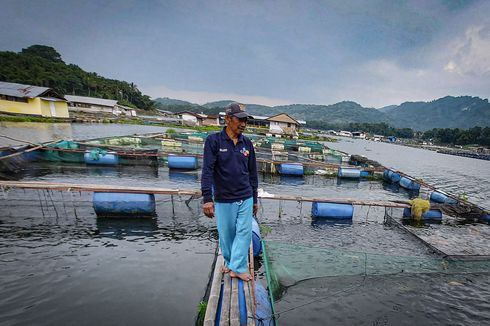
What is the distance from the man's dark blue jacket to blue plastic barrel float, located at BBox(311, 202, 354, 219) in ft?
29.2

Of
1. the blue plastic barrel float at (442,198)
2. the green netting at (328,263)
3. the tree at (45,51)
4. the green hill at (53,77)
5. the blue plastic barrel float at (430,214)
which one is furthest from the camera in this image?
the tree at (45,51)

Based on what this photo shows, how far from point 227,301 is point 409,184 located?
21974 millimetres

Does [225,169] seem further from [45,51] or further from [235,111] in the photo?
[45,51]

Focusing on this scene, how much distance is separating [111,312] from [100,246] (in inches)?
125

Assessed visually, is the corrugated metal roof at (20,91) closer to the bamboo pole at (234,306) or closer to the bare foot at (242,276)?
the bare foot at (242,276)

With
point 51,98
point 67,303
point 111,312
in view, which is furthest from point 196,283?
point 51,98

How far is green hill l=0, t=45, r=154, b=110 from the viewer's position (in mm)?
62003

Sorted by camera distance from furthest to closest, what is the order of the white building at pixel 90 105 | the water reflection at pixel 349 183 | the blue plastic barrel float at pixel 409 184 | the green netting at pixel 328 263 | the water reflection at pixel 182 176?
1. the white building at pixel 90 105
2. the water reflection at pixel 349 183
3. the blue plastic barrel float at pixel 409 184
4. the water reflection at pixel 182 176
5. the green netting at pixel 328 263

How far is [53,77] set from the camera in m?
71.5

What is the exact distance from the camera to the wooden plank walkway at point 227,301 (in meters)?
3.00

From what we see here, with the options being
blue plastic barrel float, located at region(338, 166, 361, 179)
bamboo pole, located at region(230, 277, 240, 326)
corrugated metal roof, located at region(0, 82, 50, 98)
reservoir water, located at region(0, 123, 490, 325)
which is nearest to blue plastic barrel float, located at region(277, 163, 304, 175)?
blue plastic barrel float, located at region(338, 166, 361, 179)

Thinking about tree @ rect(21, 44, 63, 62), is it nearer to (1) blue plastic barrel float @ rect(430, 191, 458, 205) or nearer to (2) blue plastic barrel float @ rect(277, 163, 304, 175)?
(2) blue plastic barrel float @ rect(277, 163, 304, 175)

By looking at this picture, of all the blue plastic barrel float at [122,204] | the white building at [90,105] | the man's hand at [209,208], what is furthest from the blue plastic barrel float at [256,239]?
the white building at [90,105]

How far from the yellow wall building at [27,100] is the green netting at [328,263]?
52.2m
